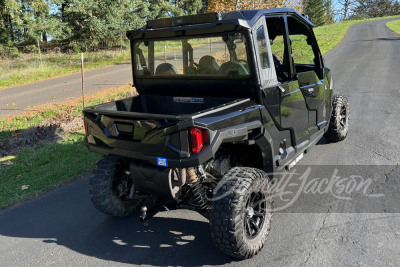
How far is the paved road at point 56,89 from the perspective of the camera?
471 inches

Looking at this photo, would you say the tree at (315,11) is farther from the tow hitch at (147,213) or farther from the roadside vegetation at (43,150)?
the tow hitch at (147,213)

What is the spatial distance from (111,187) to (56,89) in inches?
481

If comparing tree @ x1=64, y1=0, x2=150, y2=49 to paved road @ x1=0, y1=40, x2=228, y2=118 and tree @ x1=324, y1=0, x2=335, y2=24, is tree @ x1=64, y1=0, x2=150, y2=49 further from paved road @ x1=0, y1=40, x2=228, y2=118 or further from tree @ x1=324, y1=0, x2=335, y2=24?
tree @ x1=324, y1=0, x2=335, y2=24

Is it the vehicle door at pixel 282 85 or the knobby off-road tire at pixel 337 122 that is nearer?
the vehicle door at pixel 282 85

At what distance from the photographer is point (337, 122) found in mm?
5555

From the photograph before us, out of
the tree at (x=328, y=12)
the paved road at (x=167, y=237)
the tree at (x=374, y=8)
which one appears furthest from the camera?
the tree at (x=374, y=8)

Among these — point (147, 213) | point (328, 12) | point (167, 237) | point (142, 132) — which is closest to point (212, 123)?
point (142, 132)

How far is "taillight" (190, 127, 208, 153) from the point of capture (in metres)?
2.77

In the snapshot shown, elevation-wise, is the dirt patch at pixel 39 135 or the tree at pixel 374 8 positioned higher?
the tree at pixel 374 8

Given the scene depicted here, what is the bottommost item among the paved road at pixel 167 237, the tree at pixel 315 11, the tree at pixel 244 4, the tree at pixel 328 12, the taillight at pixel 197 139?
the paved road at pixel 167 237

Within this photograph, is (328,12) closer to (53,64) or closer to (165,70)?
(53,64)

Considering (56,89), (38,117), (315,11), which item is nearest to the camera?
(38,117)

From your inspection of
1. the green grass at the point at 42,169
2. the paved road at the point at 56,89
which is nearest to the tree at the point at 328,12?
the paved road at the point at 56,89

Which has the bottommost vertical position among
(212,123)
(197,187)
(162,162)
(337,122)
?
(197,187)
